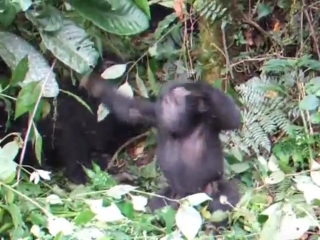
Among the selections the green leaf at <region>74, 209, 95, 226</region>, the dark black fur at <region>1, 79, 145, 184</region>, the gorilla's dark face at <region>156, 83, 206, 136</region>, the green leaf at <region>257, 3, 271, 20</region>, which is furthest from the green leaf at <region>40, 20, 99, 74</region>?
the green leaf at <region>257, 3, 271, 20</region>

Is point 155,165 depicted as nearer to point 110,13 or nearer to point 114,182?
point 114,182

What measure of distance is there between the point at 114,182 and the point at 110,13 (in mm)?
681

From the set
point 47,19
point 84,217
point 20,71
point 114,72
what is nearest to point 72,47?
point 47,19

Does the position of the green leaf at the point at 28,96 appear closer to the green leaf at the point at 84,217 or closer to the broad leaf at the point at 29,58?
the broad leaf at the point at 29,58

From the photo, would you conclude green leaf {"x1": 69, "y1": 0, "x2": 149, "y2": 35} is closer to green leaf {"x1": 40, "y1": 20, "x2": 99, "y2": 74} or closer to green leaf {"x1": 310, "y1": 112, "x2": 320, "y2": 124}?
green leaf {"x1": 40, "y1": 20, "x2": 99, "y2": 74}

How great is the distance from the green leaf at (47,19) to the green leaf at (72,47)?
2 centimetres

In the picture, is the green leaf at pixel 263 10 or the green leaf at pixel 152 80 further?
the green leaf at pixel 263 10

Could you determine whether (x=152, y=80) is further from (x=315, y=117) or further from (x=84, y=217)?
(x=84, y=217)

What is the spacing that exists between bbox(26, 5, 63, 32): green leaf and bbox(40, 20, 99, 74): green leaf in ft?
0.07

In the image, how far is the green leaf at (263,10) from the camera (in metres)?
3.48

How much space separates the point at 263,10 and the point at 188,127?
1043 millimetres

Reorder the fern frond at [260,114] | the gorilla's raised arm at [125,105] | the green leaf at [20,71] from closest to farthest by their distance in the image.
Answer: the green leaf at [20,71] < the gorilla's raised arm at [125,105] < the fern frond at [260,114]

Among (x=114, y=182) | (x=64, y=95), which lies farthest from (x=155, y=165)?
(x=64, y=95)

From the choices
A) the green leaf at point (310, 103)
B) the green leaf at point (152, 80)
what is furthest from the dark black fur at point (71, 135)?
the green leaf at point (310, 103)
